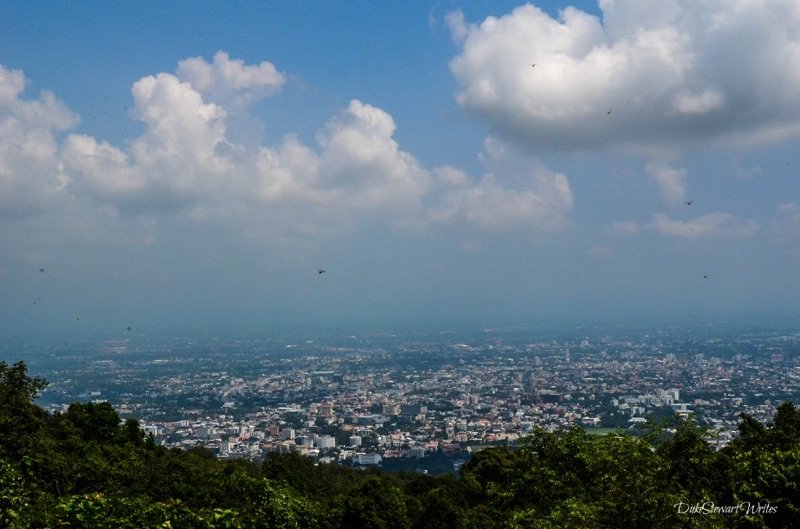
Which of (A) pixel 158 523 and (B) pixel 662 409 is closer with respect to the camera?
(A) pixel 158 523

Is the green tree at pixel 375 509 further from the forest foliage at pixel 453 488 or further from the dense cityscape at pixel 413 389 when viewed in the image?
the dense cityscape at pixel 413 389

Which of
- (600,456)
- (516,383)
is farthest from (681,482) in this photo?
(516,383)

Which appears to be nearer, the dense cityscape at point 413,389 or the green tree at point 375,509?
the green tree at point 375,509

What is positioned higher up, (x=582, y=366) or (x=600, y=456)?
(x=600, y=456)

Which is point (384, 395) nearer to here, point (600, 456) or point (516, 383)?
point (516, 383)
